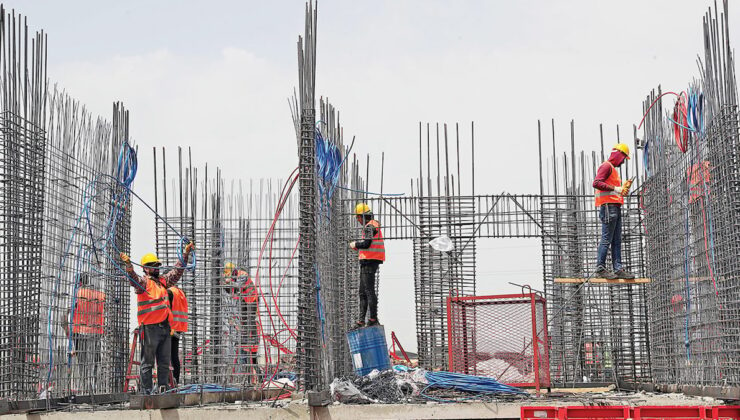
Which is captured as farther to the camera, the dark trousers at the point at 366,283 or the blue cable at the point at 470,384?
the dark trousers at the point at 366,283

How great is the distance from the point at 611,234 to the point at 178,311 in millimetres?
6585

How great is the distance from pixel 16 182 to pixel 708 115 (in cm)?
824

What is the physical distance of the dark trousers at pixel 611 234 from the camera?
13.4 meters

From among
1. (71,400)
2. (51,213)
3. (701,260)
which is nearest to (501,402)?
(701,260)

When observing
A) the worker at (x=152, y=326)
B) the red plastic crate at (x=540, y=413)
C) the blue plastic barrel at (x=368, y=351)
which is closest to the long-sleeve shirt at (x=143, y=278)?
the worker at (x=152, y=326)

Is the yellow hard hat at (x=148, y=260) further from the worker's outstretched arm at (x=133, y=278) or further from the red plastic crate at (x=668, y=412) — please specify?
the red plastic crate at (x=668, y=412)

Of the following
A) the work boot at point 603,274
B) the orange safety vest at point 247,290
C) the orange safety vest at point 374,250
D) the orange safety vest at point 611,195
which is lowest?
the orange safety vest at point 247,290

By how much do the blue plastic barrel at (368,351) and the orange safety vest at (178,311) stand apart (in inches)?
108

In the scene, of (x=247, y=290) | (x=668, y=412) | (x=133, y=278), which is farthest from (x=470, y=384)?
(x=133, y=278)

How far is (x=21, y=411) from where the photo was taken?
9.77 m

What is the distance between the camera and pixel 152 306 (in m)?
11.1

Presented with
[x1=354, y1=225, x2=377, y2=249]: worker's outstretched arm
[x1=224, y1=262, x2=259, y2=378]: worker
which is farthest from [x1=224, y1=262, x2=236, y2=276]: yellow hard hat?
[x1=354, y1=225, x2=377, y2=249]: worker's outstretched arm

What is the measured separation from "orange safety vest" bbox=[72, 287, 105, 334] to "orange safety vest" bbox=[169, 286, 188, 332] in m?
0.99

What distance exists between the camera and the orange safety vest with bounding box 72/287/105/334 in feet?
37.6
